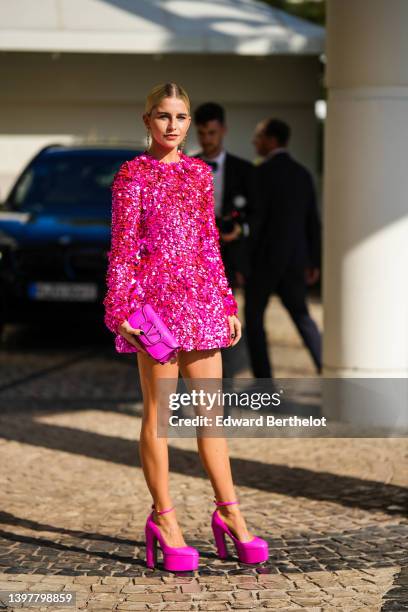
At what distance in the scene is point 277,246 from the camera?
29.9 ft

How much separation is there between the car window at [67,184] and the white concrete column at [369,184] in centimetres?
476

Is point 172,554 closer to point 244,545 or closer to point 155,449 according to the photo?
point 244,545

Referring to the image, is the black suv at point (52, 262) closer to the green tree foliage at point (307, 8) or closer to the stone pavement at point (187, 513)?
the stone pavement at point (187, 513)

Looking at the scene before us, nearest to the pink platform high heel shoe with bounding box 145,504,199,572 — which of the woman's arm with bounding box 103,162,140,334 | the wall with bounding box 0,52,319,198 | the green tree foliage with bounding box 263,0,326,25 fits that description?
the woman's arm with bounding box 103,162,140,334

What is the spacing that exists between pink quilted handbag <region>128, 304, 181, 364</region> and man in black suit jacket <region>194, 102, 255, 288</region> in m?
3.07

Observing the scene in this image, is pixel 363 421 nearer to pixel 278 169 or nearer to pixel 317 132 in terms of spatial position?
pixel 278 169

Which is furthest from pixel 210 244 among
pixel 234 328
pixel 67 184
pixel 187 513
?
pixel 67 184

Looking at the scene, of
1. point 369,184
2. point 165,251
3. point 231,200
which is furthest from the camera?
point 231,200

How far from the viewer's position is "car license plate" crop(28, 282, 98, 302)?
1188 centimetres

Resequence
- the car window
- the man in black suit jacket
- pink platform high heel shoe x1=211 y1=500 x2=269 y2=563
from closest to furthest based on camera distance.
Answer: pink platform high heel shoe x1=211 y1=500 x2=269 y2=563
the man in black suit jacket
the car window

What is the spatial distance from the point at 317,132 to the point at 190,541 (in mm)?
15825

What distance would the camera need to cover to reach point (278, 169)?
9172mm

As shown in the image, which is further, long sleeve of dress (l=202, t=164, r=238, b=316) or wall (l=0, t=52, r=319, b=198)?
wall (l=0, t=52, r=319, b=198)

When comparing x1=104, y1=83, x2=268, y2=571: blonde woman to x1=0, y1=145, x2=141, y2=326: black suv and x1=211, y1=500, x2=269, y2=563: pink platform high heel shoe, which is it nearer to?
x1=211, y1=500, x2=269, y2=563: pink platform high heel shoe
